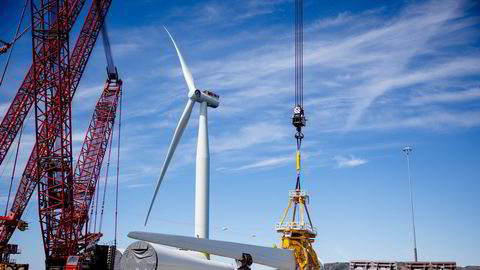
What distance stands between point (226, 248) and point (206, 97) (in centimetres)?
3395

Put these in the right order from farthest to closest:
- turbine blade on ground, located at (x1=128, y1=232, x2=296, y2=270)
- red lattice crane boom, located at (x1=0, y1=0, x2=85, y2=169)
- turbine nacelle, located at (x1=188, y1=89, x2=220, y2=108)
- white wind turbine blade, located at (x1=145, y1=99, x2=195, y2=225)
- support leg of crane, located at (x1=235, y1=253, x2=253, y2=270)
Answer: red lattice crane boom, located at (x1=0, y1=0, x2=85, y2=169) → turbine nacelle, located at (x1=188, y1=89, x2=220, y2=108) → white wind turbine blade, located at (x1=145, y1=99, x2=195, y2=225) → support leg of crane, located at (x1=235, y1=253, x2=253, y2=270) → turbine blade on ground, located at (x1=128, y1=232, x2=296, y2=270)

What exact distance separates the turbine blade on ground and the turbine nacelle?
88.4ft

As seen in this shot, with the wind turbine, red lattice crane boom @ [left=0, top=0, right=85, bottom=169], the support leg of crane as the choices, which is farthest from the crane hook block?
red lattice crane boom @ [left=0, top=0, right=85, bottom=169]

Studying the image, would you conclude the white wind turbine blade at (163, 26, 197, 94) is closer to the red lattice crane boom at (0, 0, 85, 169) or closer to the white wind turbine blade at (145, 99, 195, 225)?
the white wind turbine blade at (145, 99, 195, 225)

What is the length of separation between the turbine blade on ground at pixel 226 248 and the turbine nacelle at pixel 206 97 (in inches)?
1061

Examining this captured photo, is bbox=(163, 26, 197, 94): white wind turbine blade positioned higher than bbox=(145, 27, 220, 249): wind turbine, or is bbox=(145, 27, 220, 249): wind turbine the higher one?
bbox=(163, 26, 197, 94): white wind turbine blade

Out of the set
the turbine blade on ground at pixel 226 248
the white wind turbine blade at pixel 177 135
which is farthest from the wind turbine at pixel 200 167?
the turbine blade on ground at pixel 226 248

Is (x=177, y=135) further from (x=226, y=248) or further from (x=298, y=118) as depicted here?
(x=226, y=248)

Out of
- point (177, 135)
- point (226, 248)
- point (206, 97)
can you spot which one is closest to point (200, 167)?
point (177, 135)

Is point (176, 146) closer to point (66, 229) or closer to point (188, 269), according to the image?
point (188, 269)

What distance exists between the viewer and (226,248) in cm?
4616

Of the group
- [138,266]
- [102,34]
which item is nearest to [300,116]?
[138,266]

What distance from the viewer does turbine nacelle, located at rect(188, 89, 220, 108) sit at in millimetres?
74062

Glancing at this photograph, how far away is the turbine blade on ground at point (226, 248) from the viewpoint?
136 feet
